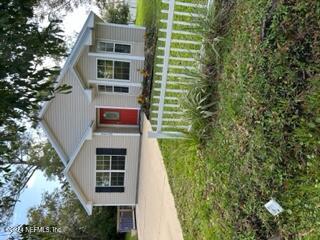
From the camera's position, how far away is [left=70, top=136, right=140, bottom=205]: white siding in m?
12.7

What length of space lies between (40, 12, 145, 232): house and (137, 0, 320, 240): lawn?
6.90 meters

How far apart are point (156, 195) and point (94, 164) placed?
4.07 meters

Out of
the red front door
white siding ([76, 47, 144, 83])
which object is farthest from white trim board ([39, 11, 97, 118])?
the red front door

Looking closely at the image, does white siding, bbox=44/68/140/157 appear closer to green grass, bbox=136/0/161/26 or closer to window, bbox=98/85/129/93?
window, bbox=98/85/129/93

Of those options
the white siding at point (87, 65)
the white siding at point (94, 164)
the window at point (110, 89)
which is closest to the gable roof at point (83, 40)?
the white siding at point (87, 65)

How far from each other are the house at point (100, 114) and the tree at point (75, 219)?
21.1 ft

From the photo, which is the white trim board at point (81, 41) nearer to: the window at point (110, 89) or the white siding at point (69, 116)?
the white siding at point (69, 116)

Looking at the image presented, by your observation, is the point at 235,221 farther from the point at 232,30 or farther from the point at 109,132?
the point at 109,132

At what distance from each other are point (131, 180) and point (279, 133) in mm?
10503

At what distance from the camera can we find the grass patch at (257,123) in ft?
10.8

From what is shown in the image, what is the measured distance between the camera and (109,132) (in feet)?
41.2

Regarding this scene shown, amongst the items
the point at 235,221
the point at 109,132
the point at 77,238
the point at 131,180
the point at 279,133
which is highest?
the point at 279,133

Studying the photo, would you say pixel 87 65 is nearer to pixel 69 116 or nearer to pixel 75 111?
pixel 75 111

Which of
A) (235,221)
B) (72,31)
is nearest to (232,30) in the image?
(235,221)
